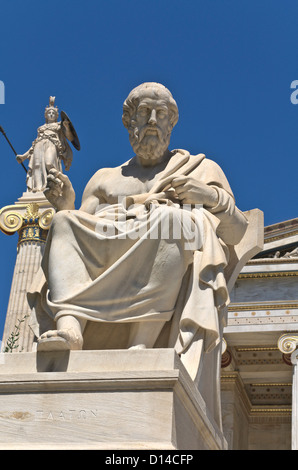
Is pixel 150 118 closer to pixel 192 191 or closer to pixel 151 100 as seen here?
pixel 151 100

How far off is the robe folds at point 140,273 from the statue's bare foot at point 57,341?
273 millimetres

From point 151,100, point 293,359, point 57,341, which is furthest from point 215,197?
point 293,359

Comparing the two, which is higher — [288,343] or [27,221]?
[27,221]

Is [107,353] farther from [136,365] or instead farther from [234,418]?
[234,418]

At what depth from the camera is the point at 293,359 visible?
54.0 feet

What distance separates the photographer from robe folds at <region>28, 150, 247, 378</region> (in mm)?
6172

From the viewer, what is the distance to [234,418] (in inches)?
597

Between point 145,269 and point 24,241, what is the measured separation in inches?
358

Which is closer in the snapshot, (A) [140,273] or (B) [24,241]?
(A) [140,273]

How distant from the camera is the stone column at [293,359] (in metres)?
15.2

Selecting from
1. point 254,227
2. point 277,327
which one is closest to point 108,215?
point 254,227

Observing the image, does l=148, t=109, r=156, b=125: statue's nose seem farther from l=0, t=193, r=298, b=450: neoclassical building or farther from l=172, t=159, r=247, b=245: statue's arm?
l=0, t=193, r=298, b=450: neoclassical building
